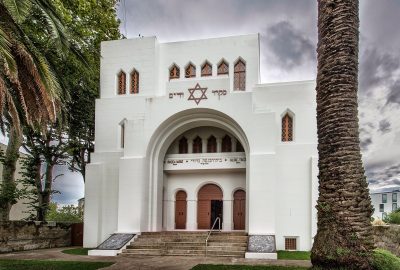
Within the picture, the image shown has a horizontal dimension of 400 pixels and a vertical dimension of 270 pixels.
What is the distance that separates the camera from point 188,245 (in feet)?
63.6

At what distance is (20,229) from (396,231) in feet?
55.6

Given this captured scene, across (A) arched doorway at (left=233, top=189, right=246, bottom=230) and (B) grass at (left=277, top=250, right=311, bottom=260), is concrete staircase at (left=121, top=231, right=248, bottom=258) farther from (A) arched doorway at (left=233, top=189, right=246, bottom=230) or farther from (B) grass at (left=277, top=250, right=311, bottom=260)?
(A) arched doorway at (left=233, top=189, right=246, bottom=230)

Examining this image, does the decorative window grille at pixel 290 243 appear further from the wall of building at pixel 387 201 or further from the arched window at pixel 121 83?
the wall of building at pixel 387 201

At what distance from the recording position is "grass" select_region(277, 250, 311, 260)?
1755cm

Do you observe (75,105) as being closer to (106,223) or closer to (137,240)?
(106,223)

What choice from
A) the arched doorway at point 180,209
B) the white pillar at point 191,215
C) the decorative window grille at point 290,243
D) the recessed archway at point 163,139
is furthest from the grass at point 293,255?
the arched doorway at point 180,209

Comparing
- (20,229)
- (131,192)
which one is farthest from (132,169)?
(20,229)

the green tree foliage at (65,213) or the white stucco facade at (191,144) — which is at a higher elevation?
the white stucco facade at (191,144)

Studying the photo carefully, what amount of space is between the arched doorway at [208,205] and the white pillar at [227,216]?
0.30m

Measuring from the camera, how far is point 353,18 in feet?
30.3

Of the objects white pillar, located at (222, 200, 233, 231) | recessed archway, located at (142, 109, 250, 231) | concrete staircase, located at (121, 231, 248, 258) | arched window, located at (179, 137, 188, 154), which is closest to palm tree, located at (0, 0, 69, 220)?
concrete staircase, located at (121, 231, 248, 258)

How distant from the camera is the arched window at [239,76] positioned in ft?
76.6

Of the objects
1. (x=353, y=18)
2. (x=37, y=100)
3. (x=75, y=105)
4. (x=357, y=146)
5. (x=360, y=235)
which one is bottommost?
(x=360, y=235)

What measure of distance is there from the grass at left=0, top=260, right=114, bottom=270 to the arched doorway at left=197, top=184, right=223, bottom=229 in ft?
29.9
